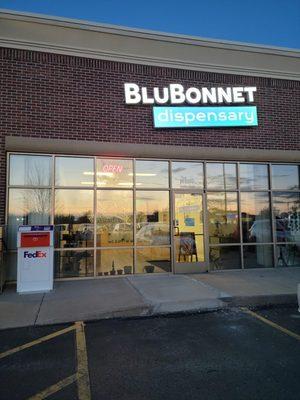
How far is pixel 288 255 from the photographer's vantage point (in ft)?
40.7

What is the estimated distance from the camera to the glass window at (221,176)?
38.8ft

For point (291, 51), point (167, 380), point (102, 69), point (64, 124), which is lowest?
point (167, 380)

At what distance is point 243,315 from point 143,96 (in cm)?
689

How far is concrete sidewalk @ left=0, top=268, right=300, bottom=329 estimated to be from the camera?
278 inches

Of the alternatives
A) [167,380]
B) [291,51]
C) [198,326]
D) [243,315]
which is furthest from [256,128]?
[167,380]

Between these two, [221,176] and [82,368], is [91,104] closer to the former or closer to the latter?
[221,176]

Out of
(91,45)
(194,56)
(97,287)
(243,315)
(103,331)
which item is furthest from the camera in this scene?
(194,56)

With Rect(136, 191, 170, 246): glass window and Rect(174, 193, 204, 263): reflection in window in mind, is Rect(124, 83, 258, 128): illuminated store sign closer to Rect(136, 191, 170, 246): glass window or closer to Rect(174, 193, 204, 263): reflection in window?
Rect(136, 191, 170, 246): glass window

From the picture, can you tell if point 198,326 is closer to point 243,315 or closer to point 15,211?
point 243,315

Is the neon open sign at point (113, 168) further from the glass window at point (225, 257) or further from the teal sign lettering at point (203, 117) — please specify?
the glass window at point (225, 257)

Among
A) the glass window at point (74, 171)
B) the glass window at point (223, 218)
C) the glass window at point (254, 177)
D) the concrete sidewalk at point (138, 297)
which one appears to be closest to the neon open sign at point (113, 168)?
the glass window at point (74, 171)

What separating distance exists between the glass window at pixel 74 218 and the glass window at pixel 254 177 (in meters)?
4.86

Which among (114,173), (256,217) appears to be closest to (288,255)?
(256,217)

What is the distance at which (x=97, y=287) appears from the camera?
30.3ft
